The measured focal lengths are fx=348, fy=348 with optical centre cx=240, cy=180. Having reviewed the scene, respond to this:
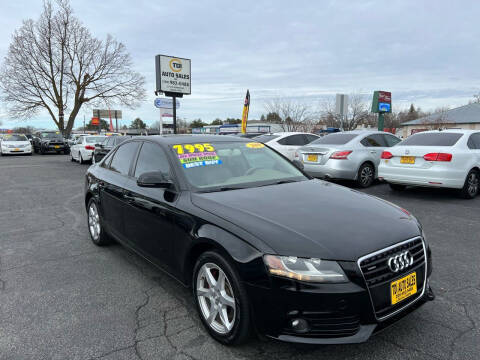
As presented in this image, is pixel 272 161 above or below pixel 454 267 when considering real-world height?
above

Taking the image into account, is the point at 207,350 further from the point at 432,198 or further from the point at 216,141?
the point at 432,198

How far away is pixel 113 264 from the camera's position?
13.5ft

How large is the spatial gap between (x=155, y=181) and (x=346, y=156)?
6.55 m

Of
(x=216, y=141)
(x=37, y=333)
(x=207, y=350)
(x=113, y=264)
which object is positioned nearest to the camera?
(x=207, y=350)

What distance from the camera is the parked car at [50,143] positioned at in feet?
84.4

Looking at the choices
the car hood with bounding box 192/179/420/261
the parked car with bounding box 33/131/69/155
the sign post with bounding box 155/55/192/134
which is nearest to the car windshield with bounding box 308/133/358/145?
the car hood with bounding box 192/179/420/261

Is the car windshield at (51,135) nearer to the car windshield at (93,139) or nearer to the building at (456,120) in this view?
the car windshield at (93,139)

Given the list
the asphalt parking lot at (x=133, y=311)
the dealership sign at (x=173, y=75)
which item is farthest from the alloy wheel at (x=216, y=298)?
the dealership sign at (x=173, y=75)

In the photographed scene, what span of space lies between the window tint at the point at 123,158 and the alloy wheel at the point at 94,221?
739 millimetres

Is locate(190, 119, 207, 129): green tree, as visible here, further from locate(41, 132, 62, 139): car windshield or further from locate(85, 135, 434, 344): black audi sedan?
locate(85, 135, 434, 344): black audi sedan

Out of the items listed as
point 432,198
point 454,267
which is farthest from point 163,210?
point 432,198

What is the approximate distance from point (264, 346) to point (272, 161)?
2034 mm

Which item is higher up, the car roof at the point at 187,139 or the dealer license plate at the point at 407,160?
the car roof at the point at 187,139

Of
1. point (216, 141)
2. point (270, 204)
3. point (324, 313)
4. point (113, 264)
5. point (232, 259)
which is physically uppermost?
point (216, 141)
